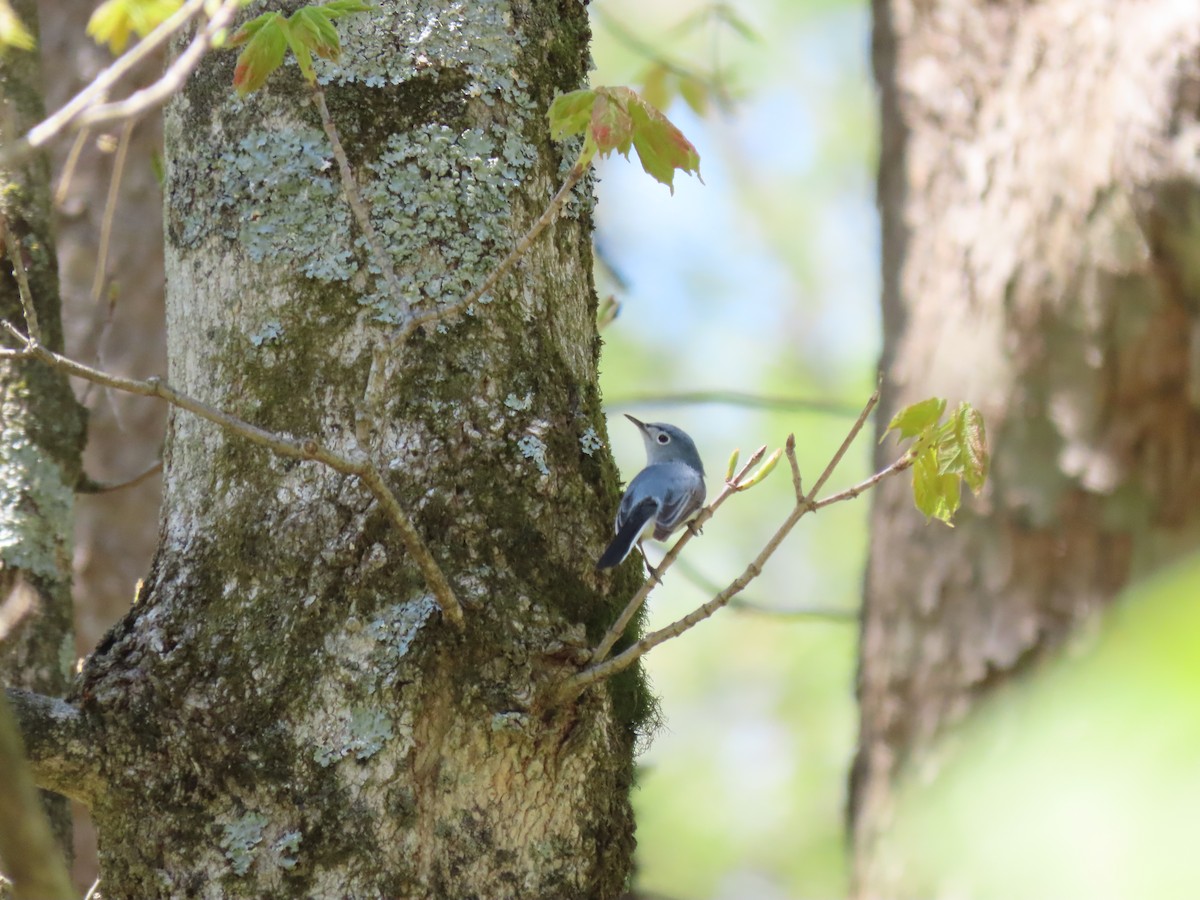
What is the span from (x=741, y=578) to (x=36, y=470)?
1.82m

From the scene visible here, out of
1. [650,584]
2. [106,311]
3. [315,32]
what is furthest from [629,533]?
[106,311]

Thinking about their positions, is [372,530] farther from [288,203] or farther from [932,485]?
[932,485]

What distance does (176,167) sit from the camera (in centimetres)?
208

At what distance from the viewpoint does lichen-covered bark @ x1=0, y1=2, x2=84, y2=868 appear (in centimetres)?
253

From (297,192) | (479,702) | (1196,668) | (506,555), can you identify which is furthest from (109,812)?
(1196,668)

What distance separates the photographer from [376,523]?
180cm

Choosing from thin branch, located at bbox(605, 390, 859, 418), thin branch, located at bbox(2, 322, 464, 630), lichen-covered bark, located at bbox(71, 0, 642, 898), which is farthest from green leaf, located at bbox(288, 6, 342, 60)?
thin branch, located at bbox(605, 390, 859, 418)

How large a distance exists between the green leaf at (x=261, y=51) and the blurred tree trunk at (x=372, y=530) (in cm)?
26

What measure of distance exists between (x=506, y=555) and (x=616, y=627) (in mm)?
278

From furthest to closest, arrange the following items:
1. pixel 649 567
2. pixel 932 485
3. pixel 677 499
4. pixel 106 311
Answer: pixel 106 311 → pixel 677 499 → pixel 649 567 → pixel 932 485

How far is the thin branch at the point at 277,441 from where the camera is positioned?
4.25 ft

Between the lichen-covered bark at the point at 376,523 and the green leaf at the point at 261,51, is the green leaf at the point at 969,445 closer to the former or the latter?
the lichen-covered bark at the point at 376,523

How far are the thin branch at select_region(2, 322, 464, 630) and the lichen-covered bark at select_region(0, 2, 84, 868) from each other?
1258 mm

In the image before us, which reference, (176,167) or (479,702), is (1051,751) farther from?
(176,167)
